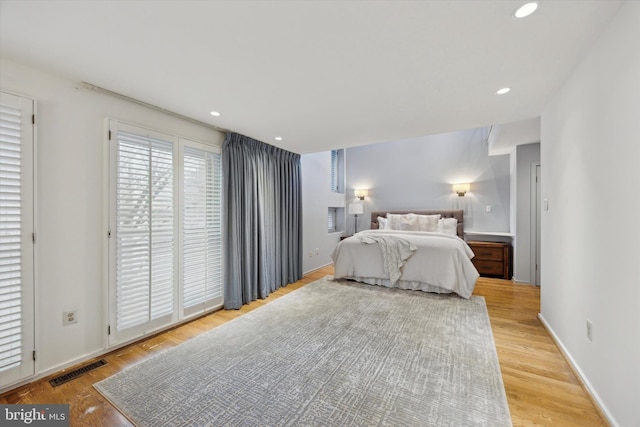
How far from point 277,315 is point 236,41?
2601 mm

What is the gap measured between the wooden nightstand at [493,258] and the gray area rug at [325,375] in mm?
1984

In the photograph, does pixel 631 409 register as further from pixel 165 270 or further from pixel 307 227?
pixel 307 227

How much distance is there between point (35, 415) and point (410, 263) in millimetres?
3815

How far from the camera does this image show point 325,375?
179 cm

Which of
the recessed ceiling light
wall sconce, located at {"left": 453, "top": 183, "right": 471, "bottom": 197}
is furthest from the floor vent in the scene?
wall sconce, located at {"left": 453, "top": 183, "right": 471, "bottom": 197}

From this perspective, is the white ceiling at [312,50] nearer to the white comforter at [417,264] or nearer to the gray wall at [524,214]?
the gray wall at [524,214]

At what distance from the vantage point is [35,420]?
4.74 feet

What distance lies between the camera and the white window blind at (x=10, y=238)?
5.46ft

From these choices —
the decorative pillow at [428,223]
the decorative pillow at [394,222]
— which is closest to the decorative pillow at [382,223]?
the decorative pillow at [394,222]

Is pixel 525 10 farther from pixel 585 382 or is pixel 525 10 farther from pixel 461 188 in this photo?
pixel 461 188

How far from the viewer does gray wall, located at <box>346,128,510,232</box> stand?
5.04 meters

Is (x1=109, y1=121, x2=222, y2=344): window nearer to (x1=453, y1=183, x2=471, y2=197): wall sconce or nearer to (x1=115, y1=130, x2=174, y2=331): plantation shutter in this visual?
(x1=115, y1=130, x2=174, y2=331): plantation shutter

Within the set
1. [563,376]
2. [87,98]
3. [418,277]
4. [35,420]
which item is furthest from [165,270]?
[563,376]

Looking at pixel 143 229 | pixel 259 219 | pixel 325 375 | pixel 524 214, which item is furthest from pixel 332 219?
pixel 325 375
